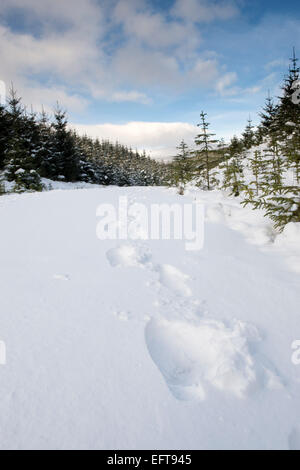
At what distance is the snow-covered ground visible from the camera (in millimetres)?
1445

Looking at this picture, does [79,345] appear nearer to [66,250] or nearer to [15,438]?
[15,438]

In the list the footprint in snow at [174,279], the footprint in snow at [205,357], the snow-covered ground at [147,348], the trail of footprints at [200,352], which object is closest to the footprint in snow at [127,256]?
the snow-covered ground at [147,348]

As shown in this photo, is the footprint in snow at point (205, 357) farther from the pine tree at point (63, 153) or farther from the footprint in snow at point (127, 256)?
the pine tree at point (63, 153)

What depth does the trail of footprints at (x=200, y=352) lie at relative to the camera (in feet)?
5.77

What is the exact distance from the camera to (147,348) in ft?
6.68

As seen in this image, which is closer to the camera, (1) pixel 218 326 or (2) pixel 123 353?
(2) pixel 123 353

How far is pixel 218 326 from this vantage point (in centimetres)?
227

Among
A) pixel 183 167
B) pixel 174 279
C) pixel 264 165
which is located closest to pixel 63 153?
pixel 183 167

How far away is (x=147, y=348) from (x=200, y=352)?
46 cm

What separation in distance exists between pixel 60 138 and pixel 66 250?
29.4 metres

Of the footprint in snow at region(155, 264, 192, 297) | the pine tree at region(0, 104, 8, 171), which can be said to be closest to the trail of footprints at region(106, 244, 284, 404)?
the footprint in snow at region(155, 264, 192, 297)

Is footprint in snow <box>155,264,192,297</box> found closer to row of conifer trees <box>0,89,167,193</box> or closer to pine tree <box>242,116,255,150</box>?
row of conifer trees <box>0,89,167,193</box>

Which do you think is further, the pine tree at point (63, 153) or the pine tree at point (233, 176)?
the pine tree at point (63, 153)
